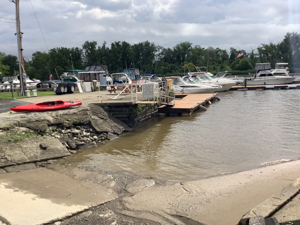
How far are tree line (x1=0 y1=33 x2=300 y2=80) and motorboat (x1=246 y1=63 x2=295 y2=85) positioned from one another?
2406cm

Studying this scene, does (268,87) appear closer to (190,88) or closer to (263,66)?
(263,66)

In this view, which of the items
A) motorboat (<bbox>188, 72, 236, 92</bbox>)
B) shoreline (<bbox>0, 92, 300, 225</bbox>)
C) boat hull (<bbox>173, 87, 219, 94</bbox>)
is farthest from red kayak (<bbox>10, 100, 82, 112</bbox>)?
motorboat (<bbox>188, 72, 236, 92</bbox>)

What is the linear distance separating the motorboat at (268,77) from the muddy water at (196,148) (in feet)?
83.3

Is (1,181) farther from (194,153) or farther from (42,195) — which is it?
(194,153)

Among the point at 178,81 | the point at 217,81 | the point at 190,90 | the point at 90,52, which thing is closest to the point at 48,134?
the point at 190,90

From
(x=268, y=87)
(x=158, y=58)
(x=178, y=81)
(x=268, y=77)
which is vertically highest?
(x=158, y=58)

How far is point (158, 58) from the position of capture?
7588cm

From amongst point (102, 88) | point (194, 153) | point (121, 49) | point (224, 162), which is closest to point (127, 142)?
point (194, 153)

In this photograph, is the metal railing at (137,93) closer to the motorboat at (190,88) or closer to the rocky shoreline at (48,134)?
the rocky shoreline at (48,134)

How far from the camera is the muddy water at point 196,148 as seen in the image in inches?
289

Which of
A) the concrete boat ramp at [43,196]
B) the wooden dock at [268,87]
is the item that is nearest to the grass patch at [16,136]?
the concrete boat ramp at [43,196]

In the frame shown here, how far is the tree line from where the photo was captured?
61.5 meters

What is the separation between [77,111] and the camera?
33.8 ft

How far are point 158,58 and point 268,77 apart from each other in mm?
43032
